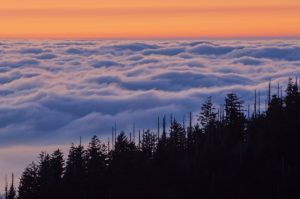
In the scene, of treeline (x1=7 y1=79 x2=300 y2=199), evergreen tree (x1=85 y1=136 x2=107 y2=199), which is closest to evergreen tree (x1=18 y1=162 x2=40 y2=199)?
treeline (x1=7 y1=79 x2=300 y2=199)

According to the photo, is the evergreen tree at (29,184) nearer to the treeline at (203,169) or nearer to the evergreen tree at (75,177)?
the treeline at (203,169)

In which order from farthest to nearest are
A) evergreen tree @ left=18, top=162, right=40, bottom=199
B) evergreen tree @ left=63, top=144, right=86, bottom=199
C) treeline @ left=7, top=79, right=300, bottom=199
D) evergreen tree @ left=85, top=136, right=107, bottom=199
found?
evergreen tree @ left=18, top=162, right=40, bottom=199 < evergreen tree @ left=63, top=144, right=86, bottom=199 < evergreen tree @ left=85, top=136, right=107, bottom=199 < treeline @ left=7, top=79, right=300, bottom=199

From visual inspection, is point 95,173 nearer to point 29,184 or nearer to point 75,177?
point 75,177

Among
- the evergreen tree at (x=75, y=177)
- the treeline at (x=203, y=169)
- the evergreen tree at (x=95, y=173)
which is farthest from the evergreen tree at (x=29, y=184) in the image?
the evergreen tree at (x=95, y=173)

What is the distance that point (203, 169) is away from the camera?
6669 cm

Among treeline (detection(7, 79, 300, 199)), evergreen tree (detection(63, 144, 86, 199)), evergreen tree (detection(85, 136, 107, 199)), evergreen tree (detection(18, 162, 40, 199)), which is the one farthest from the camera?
evergreen tree (detection(18, 162, 40, 199))

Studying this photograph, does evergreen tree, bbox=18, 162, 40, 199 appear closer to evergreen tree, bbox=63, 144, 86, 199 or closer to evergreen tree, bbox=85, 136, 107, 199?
evergreen tree, bbox=63, 144, 86, 199

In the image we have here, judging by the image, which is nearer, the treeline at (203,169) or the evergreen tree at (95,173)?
the treeline at (203,169)

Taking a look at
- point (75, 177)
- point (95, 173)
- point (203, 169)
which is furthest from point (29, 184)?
point (203, 169)

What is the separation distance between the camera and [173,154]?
76.6m

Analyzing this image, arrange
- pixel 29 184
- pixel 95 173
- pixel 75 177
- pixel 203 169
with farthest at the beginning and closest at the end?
1. pixel 29 184
2. pixel 75 177
3. pixel 95 173
4. pixel 203 169

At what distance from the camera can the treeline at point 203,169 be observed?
59656 mm

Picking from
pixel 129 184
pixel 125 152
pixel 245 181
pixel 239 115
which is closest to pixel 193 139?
pixel 239 115

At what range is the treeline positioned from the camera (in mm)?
59656
